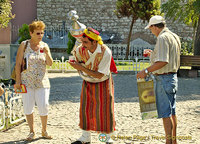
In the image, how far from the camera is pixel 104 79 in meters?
4.10

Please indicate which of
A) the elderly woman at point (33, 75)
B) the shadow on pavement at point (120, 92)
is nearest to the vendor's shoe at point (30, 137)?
the elderly woman at point (33, 75)

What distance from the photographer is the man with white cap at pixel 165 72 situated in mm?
3838

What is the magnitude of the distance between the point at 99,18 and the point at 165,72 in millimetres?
22011

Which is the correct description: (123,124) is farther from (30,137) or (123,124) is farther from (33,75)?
(33,75)

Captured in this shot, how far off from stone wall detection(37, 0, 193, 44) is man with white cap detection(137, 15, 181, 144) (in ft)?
69.5

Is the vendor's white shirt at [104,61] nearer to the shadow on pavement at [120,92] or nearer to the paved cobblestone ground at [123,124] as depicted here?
the paved cobblestone ground at [123,124]

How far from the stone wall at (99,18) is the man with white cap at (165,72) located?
21194 mm

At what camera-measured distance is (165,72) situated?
12.8ft

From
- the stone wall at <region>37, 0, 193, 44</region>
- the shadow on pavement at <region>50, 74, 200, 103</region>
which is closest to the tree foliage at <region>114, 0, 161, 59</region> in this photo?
the stone wall at <region>37, 0, 193, 44</region>

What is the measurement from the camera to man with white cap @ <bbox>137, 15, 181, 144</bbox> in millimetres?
3838

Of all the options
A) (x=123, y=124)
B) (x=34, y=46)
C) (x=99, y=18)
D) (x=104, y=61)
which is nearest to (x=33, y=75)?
(x=34, y=46)

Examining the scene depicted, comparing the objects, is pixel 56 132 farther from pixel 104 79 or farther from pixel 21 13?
pixel 21 13

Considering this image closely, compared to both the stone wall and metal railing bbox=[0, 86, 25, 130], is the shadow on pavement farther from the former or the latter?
the stone wall

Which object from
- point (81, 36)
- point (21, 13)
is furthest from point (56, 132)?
point (21, 13)
